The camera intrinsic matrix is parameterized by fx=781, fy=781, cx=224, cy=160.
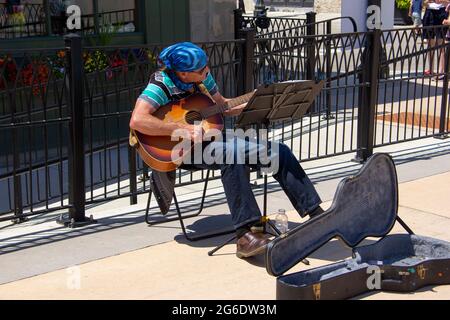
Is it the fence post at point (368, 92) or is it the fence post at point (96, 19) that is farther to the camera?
the fence post at point (96, 19)

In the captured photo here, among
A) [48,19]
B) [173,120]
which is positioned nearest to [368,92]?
[173,120]

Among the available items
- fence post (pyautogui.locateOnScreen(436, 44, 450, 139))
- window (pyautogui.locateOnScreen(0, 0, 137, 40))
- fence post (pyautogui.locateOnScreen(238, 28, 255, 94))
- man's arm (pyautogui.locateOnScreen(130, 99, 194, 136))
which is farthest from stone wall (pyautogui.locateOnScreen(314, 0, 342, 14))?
man's arm (pyautogui.locateOnScreen(130, 99, 194, 136))

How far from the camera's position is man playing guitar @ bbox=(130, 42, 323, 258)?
4.85 m


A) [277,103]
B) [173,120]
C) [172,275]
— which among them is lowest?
[172,275]

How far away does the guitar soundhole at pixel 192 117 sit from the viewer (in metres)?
5.12

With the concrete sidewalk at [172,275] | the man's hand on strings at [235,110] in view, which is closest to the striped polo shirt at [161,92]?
the man's hand on strings at [235,110]

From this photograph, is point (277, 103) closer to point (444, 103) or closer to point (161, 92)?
point (161, 92)

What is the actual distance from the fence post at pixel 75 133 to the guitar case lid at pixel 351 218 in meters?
2.03

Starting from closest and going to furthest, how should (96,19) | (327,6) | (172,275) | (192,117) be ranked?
(172,275) < (192,117) < (96,19) < (327,6)

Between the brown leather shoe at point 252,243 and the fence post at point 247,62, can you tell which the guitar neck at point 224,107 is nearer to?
the brown leather shoe at point 252,243

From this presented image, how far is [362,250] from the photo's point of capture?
4.52m

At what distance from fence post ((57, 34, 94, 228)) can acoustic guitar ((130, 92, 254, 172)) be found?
2.06 feet

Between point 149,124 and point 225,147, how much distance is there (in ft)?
1.67
